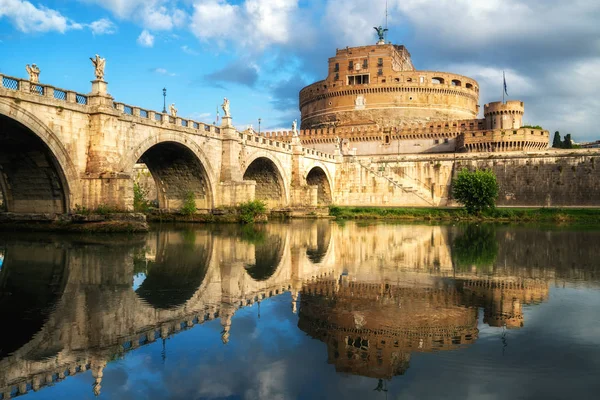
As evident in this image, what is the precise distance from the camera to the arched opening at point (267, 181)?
4328cm

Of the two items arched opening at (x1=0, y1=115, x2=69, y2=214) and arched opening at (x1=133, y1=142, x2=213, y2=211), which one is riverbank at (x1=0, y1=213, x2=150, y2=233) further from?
arched opening at (x1=133, y1=142, x2=213, y2=211)

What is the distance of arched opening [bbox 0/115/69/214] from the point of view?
22250mm

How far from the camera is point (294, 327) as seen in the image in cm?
854

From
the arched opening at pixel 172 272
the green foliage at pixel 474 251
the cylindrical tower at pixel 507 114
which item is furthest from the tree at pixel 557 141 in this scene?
the arched opening at pixel 172 272

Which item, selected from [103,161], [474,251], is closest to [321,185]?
[103,161]

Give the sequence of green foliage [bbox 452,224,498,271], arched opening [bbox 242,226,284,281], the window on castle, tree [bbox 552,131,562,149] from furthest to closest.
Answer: the window on castle < tree [bbox 552,131,562,149] < green foliage [bbox 452,224,498,271] < arched opening [bbox 242,226,284,281]

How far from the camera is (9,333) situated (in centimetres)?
774

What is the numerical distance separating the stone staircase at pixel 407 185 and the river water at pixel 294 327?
3701cm

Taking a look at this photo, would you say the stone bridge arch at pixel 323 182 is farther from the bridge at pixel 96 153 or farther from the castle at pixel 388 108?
the bridge at pixel 96 153

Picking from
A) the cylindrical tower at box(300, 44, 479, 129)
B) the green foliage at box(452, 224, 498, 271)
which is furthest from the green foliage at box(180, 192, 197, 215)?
the cylindrical tower at box(300, 44, 479, 129)

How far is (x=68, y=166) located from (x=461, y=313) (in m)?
19.8

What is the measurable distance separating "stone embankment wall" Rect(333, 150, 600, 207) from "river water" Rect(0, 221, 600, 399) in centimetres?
3652

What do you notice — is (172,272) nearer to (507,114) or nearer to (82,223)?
(82,223)

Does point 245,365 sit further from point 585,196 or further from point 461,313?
point 585,196
